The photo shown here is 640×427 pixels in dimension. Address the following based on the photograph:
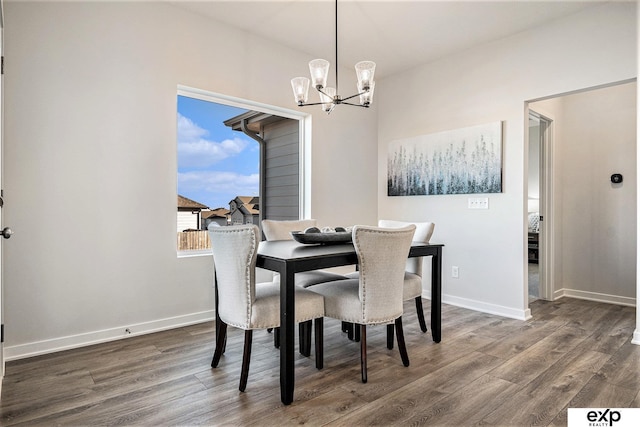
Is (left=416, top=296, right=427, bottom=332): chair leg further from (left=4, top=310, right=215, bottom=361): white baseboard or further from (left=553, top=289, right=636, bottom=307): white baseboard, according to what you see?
(left=553, top=289, right=636, bottom=307): white baseboard

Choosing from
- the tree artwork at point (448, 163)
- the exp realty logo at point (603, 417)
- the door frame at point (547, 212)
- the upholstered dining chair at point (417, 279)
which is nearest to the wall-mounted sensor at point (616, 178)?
the door frame at point (547, 212)

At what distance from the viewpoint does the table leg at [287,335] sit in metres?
1.89

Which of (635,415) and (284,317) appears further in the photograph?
(284,317)

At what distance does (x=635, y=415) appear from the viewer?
5.93ft

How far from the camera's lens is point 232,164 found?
362cm

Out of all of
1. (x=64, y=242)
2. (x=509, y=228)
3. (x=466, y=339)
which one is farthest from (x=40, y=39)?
(x=509, y=228)

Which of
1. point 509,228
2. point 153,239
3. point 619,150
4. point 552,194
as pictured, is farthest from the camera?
point 552,194

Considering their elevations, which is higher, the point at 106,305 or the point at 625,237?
the point at 625,237

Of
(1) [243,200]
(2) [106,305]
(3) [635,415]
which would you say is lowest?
(3) [635,415]

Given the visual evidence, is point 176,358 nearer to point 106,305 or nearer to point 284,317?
point 106,305

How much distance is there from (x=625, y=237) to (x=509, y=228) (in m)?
1.40

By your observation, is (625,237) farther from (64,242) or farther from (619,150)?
(64,242)

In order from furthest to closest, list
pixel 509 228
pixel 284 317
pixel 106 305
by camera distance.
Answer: pixel 509 228, pixel 106 305, pixel 284 317

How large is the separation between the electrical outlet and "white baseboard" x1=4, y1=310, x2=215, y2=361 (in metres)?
2.72
